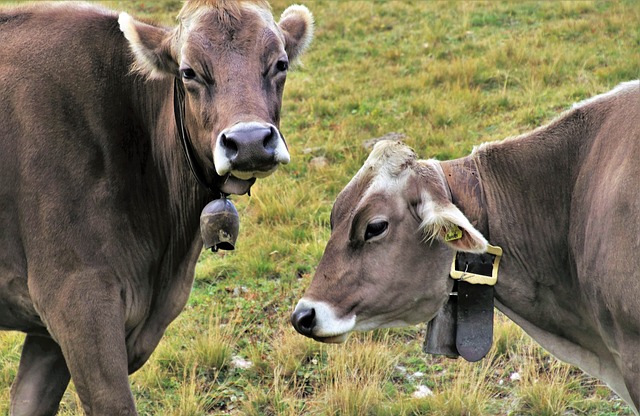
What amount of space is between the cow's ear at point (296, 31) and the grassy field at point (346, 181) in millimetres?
2288

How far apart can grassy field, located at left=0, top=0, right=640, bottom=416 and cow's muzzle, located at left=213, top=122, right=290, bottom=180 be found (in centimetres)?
222

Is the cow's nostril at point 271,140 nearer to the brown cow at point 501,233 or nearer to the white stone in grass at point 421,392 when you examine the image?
the brown cow at point 501,233

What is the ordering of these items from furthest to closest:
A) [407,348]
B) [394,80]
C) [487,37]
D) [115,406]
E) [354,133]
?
[487,37], [394,80], [354,133], [407,348], [115,406]

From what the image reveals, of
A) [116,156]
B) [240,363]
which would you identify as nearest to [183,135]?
[116,156]

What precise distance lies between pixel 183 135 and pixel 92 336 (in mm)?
1154

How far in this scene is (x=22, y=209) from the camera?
454 centimetres

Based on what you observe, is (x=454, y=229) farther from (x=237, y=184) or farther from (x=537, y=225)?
(x=237, y=184)

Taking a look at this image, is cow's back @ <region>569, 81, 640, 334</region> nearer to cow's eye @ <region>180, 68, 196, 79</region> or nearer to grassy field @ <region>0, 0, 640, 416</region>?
grassy field @ <region>0, 0, 640, 416</region>

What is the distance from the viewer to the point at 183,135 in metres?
4.71

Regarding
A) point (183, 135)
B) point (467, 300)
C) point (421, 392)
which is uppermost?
point (183, 135)

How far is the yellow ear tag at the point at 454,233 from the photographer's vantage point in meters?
4.44

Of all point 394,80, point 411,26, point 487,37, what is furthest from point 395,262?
point 411,26

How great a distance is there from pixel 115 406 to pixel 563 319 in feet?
7.98

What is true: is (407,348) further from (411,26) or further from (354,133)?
(411,26)
